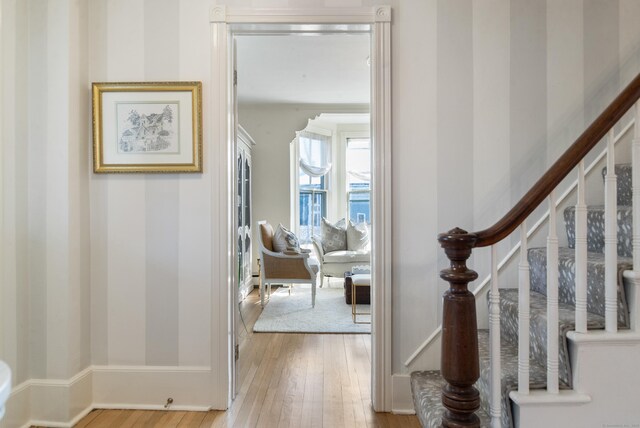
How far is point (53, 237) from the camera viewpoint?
1.90 metres

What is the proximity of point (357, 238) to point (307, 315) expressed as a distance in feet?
5.79

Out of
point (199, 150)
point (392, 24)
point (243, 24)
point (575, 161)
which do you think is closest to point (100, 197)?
point (199, 150)

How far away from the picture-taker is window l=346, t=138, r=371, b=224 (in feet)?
19.6

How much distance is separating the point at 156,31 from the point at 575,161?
2211 mm

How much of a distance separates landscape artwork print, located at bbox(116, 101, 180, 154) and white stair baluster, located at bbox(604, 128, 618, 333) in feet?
6.75

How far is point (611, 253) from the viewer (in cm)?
126

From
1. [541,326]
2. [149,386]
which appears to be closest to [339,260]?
[149,386]

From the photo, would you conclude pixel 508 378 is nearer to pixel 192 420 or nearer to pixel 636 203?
pixel 636 203

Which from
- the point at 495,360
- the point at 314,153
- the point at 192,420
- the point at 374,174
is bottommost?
the point at 192,420

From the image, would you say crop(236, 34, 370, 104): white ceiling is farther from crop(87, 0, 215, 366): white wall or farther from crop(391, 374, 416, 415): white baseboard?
crop(391, 374, 416, 415): white baseboard

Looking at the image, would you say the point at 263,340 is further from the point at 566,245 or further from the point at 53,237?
the point at 566,245

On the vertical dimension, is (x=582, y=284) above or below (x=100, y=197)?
below

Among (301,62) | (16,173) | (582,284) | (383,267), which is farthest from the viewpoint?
(301,62)

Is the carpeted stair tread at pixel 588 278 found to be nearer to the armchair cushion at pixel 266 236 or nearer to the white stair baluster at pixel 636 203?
the white stair baluster at pixel 636 203
